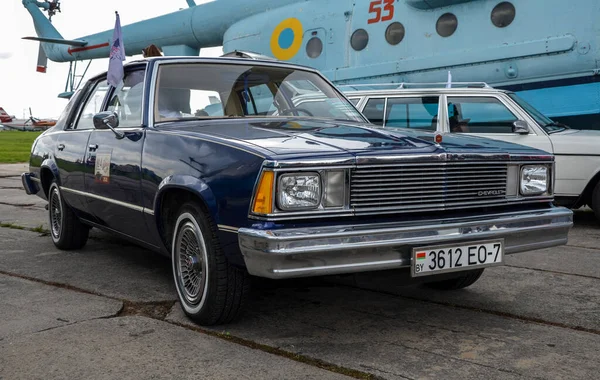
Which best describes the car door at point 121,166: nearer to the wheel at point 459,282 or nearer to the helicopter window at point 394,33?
the wheel at point 459,282

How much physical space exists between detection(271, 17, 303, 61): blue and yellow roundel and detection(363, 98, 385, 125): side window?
224 inches

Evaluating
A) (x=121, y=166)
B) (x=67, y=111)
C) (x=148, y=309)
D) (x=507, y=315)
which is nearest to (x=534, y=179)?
(x=507, y=315)

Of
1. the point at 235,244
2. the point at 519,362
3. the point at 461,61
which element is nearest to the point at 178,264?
the point at 235,244

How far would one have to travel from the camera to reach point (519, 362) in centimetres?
304

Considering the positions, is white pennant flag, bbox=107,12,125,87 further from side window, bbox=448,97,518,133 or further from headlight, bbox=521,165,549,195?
side window, bbox=448,97,518,133

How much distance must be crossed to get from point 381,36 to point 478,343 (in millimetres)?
9596

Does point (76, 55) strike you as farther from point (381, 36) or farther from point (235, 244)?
point (235, 244)

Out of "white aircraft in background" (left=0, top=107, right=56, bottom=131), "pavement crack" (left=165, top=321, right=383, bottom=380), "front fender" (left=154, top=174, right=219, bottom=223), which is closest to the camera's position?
"pavement crack" (left=165, top=321, right=383, bottom=380)

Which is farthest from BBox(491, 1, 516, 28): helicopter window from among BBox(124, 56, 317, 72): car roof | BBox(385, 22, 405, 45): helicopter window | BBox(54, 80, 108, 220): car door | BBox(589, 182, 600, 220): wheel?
BBox(54, 80, 108, 220): car door

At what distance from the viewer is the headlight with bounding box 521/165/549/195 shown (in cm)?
383

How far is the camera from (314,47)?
13398 millimetres

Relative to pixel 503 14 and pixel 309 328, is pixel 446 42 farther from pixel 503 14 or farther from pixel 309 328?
pixel 309 328

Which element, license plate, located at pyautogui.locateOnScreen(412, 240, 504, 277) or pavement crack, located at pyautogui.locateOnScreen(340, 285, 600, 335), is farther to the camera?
pavement crack, located at pyautogui.locateOnScreen(340, 285, 600, 335)

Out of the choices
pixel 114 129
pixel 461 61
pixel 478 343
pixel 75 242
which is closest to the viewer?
pixel 478 343
